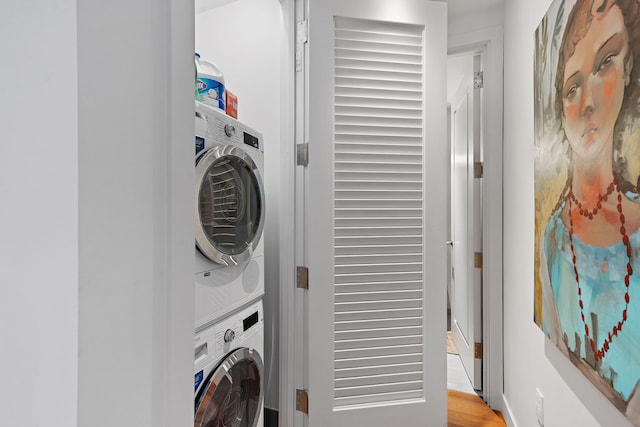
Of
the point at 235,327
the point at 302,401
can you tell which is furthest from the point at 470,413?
the point at 235,327

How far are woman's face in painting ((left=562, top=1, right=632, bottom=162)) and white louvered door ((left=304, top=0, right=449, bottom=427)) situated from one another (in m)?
0.74

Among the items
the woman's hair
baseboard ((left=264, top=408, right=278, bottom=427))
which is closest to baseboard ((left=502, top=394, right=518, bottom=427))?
baseboard ((left=264, top=408, right=278, bottom=427))

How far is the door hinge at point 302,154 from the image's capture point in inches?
62.2

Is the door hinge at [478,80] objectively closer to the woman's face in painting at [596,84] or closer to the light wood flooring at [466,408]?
the woman's face in painting at [596,84]

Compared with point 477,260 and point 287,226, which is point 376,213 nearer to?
point 287,226

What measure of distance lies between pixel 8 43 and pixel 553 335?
1448mm

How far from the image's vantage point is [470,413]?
188cm

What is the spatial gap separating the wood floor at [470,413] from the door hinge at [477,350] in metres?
0.25

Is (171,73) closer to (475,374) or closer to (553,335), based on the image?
(553,335)

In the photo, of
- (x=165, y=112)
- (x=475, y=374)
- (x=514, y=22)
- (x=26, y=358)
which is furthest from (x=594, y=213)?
(x=475, y=374)

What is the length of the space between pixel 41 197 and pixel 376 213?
1.40 meters

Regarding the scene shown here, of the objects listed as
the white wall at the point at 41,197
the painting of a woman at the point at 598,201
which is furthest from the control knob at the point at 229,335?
A: the painting of a woman at the point at 598,201

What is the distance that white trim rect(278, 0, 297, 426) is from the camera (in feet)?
5.25

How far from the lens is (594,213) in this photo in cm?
81
